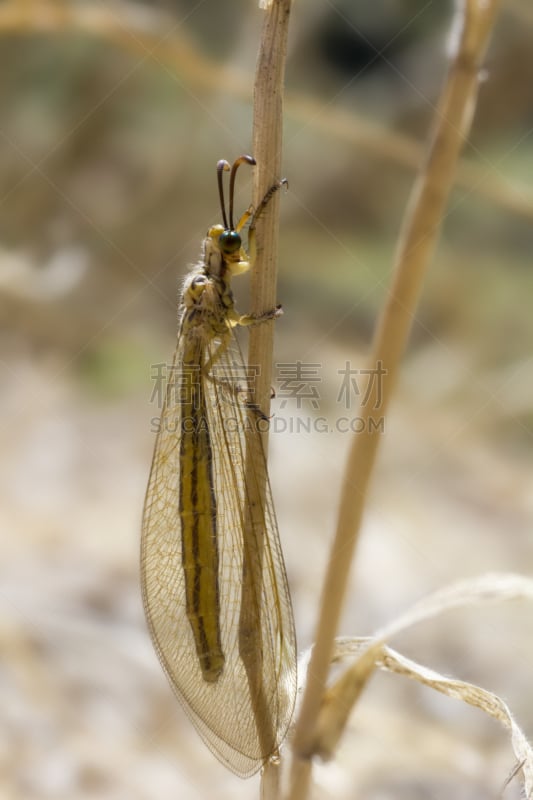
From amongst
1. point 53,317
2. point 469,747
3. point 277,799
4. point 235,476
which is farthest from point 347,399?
point 277,799

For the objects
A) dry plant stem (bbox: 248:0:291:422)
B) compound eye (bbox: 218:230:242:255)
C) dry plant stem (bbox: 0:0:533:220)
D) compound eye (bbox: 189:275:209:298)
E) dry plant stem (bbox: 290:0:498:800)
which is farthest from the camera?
dry plant stem (bbox: 0:0:533:220)

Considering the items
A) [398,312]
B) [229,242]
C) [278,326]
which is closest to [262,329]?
[398,312]

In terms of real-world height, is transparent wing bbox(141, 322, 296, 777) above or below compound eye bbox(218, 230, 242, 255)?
below

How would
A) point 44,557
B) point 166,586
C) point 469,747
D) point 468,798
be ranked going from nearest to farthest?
point 166,586 < point 468,798 < point 469,747 < point 44,557

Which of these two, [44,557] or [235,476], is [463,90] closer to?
[235,476]

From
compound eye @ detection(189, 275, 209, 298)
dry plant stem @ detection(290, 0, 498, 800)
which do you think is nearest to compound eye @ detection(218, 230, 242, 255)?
compound eye @ detection(189, 275, 209, 298)

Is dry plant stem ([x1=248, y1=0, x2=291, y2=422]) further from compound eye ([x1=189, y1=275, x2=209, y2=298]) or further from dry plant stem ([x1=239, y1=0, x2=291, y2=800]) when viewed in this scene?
compound eye ([x1=189, y1=275, x2=209, y2=298])

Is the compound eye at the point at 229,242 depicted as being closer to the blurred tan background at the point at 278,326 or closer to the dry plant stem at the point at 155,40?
the dry plant stem at the point at 155,40
